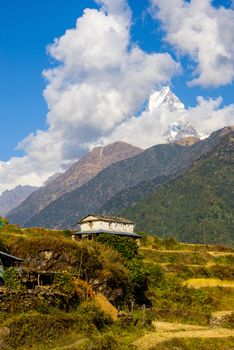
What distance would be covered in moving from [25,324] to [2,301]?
10.7ft

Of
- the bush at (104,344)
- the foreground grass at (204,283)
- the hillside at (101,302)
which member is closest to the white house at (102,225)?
the hillside at (101,302)

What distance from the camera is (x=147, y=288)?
60.7 meters

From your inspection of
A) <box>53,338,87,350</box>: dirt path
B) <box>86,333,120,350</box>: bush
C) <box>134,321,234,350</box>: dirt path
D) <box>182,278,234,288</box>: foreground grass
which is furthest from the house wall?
<box>86,333,120,350</box>: bush

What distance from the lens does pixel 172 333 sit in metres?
37.4

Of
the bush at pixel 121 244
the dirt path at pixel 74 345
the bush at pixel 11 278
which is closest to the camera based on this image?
the dirt path at pixel 74 345

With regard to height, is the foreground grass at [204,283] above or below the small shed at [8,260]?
below

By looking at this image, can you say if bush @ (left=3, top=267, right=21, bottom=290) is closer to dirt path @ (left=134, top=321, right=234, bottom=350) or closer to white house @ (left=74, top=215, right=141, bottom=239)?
dirt path @ (left=134, top=321, right=234, bottom=350)

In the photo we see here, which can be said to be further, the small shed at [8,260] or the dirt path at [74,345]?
the small shed at [8,260]

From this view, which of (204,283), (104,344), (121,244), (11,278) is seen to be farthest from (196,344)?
(121,244)

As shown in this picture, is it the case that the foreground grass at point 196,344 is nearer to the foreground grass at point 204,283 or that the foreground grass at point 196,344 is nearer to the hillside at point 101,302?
the hillside at point 101,302

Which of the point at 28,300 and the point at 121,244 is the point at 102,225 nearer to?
the point at 121,244

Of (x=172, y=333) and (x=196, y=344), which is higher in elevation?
(x=172, y=333)

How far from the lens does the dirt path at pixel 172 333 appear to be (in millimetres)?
→ 32719

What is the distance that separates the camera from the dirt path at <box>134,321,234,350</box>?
1288 inches
